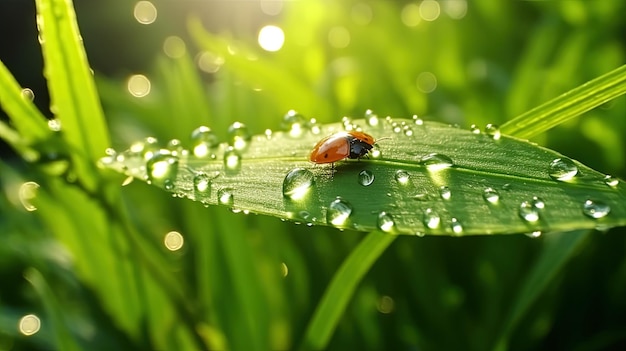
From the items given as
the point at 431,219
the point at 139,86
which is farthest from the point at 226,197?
the point at 139,86

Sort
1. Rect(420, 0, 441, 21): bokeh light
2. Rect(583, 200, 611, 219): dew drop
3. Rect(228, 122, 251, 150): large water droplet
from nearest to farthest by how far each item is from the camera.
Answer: Rect(583, 200, 611, 219): dew drop < Rect(228, 122, 251, 150): large water droplet < Rect(420, 0, 441, 21): bokeh light

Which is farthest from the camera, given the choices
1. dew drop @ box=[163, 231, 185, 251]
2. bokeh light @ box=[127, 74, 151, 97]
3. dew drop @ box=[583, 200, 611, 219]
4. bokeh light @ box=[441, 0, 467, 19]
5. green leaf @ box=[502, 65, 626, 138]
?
bokeh light @ box=[127, 74, 151, 97]

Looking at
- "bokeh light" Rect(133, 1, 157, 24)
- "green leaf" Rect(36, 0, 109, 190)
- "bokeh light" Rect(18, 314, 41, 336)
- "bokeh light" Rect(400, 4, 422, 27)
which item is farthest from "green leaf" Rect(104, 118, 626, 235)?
"bokeh light" Rect(133, 1, 157, 24)

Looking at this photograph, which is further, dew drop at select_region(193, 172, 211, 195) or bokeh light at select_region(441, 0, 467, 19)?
bokeh light at select_region(441, 0, 467, 19)

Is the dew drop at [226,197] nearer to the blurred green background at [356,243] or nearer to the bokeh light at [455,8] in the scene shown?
the blurred green background at [356,243]

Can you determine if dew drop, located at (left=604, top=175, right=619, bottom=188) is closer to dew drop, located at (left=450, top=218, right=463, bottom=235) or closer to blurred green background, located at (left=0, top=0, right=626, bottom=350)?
dew drop, located at (left=450, top=218, right=463, bottom=235)

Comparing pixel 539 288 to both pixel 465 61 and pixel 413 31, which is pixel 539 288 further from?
pixel 413 31
